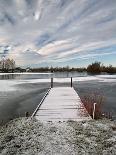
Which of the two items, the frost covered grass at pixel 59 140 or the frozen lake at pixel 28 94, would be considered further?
the frozen lake at pixel 28 94

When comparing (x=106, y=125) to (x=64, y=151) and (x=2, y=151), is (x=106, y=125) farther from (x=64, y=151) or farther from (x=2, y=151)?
(x=2, y=151)

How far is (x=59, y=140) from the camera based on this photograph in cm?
742

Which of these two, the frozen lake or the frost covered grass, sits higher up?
the frost covered grass

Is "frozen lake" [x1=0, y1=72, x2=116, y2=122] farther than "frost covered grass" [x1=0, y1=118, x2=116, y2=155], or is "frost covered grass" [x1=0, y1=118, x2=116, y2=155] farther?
"frozen lake" [x1=0, y1=72, x2=116, y2=122]

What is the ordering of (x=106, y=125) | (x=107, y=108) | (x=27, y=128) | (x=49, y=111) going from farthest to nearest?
1. (x=107, y=108)
2. (x=49, y=111)
3. (x=106, y=125)
4. (x=27, y=128)

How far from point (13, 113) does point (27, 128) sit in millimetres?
6304

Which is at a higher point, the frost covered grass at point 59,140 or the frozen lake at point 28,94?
the frost covered grass at point 59,140

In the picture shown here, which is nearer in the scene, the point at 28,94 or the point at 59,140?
the point at 59,140

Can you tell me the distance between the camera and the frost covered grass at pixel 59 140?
21.9ft

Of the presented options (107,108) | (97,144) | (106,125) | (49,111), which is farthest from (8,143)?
(107,108)

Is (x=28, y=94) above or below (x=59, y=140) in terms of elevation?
below

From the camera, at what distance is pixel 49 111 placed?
1346 centimetres

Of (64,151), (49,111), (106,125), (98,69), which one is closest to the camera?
(64,151)

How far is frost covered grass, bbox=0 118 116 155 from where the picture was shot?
666 cm
